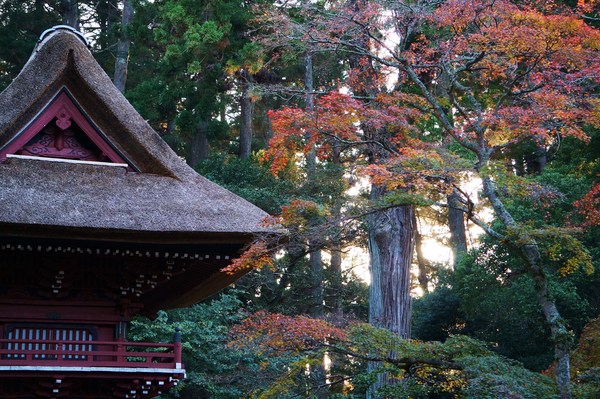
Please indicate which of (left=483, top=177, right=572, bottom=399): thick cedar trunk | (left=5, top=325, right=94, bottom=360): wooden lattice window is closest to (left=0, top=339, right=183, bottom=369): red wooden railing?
(left=5, top=325, right=94, bottom=360): wooden lattice window

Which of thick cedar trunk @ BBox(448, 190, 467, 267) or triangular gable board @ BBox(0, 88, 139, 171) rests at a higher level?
thick cedar trunk @ BBox(448, 190, 467, 267)

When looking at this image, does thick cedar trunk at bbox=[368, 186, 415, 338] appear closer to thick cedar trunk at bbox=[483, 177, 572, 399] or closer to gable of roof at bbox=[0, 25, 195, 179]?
thick cedar trunk at bbox=[483, 177, 572, 399]

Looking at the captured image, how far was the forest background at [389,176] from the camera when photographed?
11.8 metres

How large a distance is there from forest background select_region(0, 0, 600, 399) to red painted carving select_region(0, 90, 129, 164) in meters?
2.16

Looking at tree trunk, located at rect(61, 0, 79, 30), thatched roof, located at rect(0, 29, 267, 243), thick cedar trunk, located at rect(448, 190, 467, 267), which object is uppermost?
tree trunk, located at rect(61, 0, 79, 30)

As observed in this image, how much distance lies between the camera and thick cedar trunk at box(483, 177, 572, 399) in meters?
10.6

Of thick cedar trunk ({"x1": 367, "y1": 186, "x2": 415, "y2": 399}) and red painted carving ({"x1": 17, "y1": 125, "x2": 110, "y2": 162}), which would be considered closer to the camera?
red painted carving ({"x1": 17, "y1": 125, "x2": 110, "y2": 162})

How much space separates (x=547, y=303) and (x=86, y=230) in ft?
19.0

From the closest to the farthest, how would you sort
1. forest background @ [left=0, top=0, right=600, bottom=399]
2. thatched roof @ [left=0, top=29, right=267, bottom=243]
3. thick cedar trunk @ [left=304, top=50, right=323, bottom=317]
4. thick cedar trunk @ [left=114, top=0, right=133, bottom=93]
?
thatched roof @ [left=0, top=29, right=267, bottom=243], forest background @ [left=0, top=0, right=600, bottom=399], thick cedar trunk @ [left=304, top=50, right=323, bottom=317], thick cedar trunk @ [left=114, top=0, right=133, bottom=93]

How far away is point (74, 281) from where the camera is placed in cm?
1018

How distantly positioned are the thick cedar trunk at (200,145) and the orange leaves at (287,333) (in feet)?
39.3

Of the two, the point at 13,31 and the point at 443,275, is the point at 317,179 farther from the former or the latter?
the point at 13,31

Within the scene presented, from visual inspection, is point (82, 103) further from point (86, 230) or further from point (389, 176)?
point (389, 176)

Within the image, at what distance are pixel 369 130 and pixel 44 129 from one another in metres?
5.61
